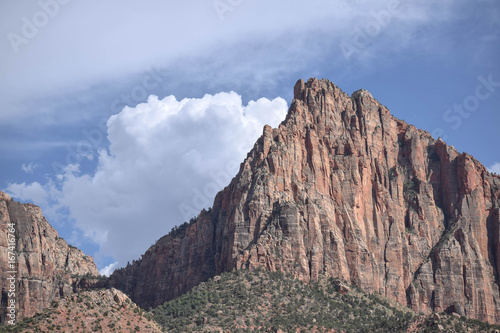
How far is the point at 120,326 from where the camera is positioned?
5925 inches

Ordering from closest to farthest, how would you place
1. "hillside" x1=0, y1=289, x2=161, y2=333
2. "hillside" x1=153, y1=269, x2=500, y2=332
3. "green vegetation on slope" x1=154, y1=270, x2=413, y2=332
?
"hillside" x1=0, y1=289, x2=161, y2=333
"hillside" x1=153, y1=269, x2=500, y2=332
"green vegetation on slope" x1=154, y1=270, x2=413, y2=332

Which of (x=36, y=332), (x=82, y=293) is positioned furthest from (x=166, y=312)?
(x=36, y=332)

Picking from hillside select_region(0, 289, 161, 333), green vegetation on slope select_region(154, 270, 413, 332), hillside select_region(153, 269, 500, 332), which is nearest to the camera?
hillside select_region(0, 289, 161, 333)

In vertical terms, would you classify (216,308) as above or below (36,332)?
above

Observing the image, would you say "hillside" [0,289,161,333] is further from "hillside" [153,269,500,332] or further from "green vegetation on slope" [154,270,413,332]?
"hillside" [153,269,500,332]

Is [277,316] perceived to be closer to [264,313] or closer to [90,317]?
[264,313]

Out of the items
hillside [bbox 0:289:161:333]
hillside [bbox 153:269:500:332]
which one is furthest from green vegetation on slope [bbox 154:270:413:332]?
hillside [bbox 0:289:161:333]

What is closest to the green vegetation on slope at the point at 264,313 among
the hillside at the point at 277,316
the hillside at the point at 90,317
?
the hillside at the point at 277,316

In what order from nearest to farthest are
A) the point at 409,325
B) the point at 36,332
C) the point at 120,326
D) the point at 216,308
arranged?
the point at 36,332 < the point at 120,326 < the point at 409,325 < the point at 216,308

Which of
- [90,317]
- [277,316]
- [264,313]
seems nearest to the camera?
[90,317]

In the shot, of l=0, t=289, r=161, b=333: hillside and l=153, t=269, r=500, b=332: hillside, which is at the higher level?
l=153, t=269, r=500, b=332: hillside

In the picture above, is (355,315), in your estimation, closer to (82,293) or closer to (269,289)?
(269,289)

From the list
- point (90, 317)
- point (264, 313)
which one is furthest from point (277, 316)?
point (90, 317)

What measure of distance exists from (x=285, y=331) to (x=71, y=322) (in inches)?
1932
